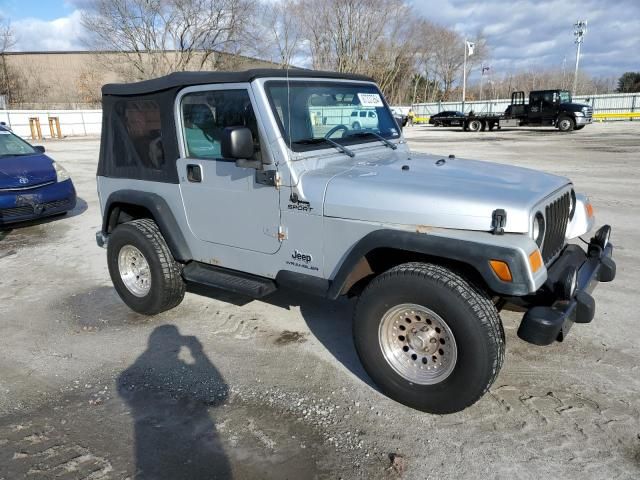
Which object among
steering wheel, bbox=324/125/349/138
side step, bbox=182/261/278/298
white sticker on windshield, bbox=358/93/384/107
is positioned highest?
white sticker on windshield, bbox=358/93/384/107

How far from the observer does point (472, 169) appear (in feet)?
11.9

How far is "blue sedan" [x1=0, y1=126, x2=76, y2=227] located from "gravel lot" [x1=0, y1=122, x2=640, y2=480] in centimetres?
292

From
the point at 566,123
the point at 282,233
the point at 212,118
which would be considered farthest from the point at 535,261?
the point at 566,123

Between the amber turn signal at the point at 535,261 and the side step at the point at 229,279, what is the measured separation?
186cm

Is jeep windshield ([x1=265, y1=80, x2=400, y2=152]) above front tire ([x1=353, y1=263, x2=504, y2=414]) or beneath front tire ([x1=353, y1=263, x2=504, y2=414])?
above

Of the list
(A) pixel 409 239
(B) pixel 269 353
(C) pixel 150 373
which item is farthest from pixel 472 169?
(C) pixel 150 373

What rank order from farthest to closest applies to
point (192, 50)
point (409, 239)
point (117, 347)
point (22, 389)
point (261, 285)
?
point (192, 50) < point (117, 347) < point (261, 285) < point (22, 389) < point (409, 239)

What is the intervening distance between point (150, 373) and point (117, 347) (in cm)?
60

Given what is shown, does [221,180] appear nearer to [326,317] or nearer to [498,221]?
[326,317]

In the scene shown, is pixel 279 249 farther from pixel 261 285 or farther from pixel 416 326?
pixel 416 326


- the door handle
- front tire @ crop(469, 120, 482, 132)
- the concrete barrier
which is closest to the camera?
the door handle

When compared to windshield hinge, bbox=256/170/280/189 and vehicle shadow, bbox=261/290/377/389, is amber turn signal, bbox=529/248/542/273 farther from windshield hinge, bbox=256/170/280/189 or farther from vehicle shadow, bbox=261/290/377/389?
windshield hinge, bbox=256/170/280/189

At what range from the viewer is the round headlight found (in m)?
2.93

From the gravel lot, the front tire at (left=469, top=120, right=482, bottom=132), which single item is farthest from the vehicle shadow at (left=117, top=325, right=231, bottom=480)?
the front tire at (left=469, top=120, right=482, bottom=132)
